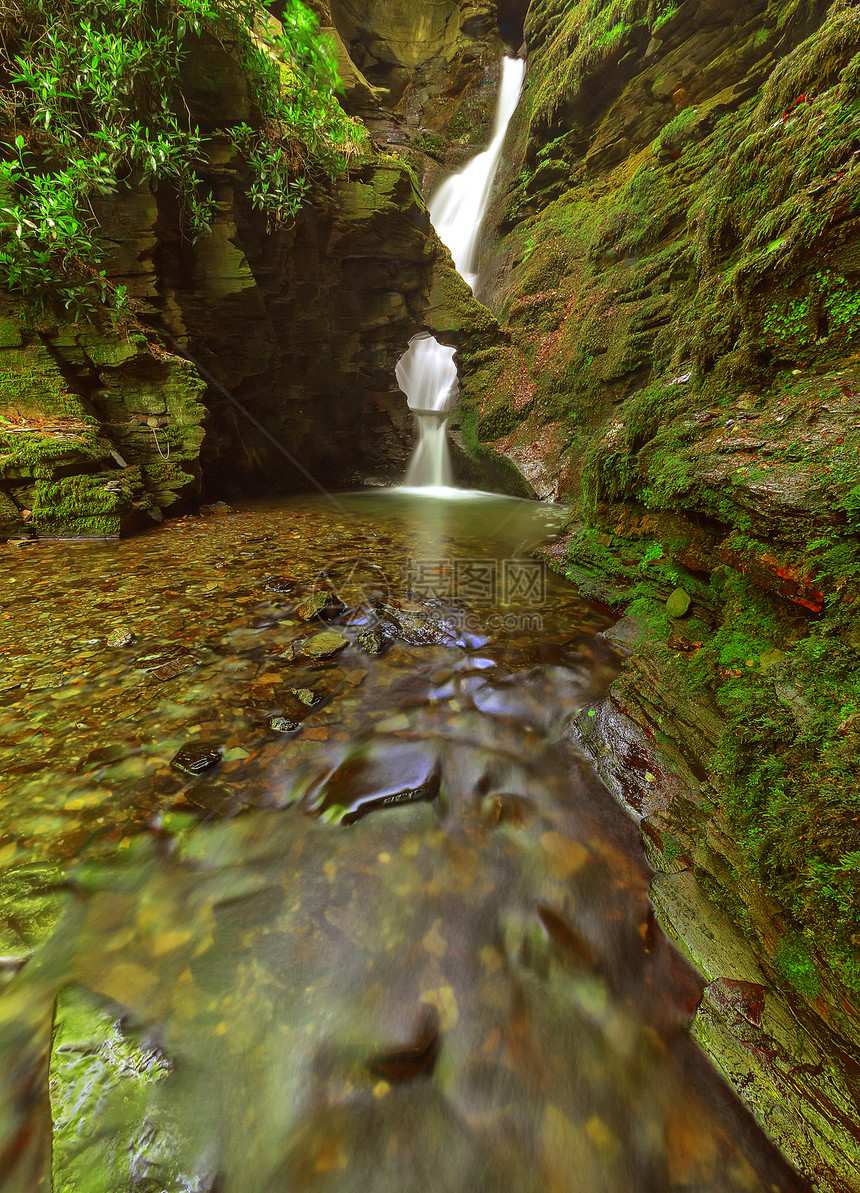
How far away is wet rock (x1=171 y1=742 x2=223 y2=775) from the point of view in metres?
2.13

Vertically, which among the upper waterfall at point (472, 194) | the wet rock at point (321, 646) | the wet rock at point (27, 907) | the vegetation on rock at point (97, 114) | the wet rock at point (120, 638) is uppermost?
the upper waterfall at point (472, 194)

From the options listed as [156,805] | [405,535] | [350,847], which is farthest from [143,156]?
[350,847]

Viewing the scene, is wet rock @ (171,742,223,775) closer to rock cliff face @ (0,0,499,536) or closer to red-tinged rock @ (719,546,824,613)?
red-tinged rock @ (719,546,824,613)

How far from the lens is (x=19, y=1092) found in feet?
3.72

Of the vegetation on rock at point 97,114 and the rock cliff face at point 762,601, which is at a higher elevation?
→ the vegetation on rock at point 97,114

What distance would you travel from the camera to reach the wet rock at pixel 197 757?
2.13m

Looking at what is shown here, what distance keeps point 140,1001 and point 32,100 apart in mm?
9616

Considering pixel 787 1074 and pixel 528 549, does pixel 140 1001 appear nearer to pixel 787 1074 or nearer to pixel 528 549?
pixel 787 1074

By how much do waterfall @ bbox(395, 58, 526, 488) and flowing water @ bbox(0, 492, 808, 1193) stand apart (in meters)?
14.9

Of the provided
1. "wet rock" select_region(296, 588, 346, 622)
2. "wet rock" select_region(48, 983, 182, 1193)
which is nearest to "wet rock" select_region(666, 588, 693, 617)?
"wet rock" select_region(296, 588, 346, 622)

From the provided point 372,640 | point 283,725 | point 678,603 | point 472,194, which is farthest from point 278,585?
point 472,194

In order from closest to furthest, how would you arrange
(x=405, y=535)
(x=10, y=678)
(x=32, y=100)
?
(x=10, y=678)
(x=32, y=100)
(x=405, y=535)
